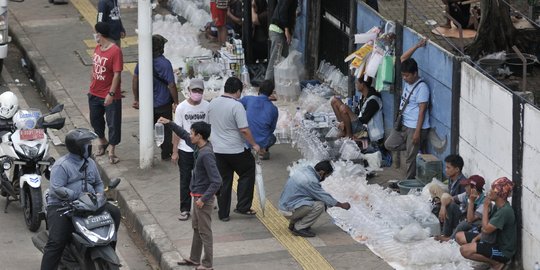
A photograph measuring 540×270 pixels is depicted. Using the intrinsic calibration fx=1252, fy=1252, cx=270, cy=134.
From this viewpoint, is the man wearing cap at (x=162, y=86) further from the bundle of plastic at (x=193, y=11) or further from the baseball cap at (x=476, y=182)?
the bundle of plastic at (x=193, y=11)

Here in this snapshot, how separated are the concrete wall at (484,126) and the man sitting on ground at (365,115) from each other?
6.84 ft

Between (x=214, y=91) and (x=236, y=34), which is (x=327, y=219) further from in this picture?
(x=236, y=34)

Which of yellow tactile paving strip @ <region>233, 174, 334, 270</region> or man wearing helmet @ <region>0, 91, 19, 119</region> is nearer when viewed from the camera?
yellow tactile paving strip @ <region>233, 174, 334, 270</region>

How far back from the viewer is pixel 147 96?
14.6 meters

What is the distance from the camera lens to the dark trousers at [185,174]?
43.1 ft

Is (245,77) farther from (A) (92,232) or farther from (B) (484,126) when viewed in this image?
(A) (92,232)

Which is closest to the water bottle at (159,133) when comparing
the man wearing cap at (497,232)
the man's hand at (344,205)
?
the man's hand at (344,205)

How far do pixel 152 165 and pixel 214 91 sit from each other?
2.86m

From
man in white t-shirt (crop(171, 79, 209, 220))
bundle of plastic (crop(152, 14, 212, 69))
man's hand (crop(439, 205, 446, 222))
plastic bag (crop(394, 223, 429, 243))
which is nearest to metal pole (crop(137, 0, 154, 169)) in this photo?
man in white t-shirt (crop(171, 79, 209, 220))

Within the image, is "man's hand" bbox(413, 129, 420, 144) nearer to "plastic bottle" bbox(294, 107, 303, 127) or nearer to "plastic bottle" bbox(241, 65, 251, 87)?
"plastic bottle" bbox(294, 107, 303, 127)

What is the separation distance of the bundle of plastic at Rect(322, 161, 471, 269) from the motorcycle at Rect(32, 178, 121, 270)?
2.77m

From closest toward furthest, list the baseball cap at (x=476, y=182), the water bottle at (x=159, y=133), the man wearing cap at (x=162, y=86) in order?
the baseball cap at (x=476, y=182) → the water bottle at (x=159, y=133) → the man wearing cap at (x=162, y=86)

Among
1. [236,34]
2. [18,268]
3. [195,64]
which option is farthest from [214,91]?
[18,268]

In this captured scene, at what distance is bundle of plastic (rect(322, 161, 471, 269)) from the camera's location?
38.9 feet
